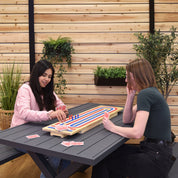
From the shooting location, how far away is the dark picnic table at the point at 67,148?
1.45 metres

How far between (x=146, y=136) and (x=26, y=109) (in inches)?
49.8

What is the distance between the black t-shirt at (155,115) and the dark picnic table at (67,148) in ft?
0.83

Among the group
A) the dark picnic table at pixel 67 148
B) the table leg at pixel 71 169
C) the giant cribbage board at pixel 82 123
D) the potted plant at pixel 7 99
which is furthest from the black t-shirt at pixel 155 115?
the potted plant at pixel 7 99

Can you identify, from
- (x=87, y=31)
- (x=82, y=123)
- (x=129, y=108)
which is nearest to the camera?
(x=82, y=123)

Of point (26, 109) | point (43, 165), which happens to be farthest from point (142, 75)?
point (26, 109)

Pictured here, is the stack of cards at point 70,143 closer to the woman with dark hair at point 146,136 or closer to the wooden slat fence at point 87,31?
the woman with dark hair at point 146,136

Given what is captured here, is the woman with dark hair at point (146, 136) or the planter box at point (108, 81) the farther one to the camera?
the planter box at point (108, 81)

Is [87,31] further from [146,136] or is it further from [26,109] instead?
[146,136]

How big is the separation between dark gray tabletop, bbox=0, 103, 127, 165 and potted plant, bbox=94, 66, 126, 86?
1.90m

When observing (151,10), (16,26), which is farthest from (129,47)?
(16,26)

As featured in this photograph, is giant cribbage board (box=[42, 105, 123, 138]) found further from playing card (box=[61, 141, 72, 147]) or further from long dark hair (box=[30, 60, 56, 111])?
long dark hair (box=[30, 60, 56, 111])

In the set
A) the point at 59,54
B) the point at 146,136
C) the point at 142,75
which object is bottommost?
the point at 146,136

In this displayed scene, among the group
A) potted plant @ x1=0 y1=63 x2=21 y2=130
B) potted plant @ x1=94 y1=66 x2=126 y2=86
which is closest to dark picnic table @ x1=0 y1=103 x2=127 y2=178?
potted plant @ x1=0 y1=63 x2=21 y2=130

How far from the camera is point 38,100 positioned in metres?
2.58
